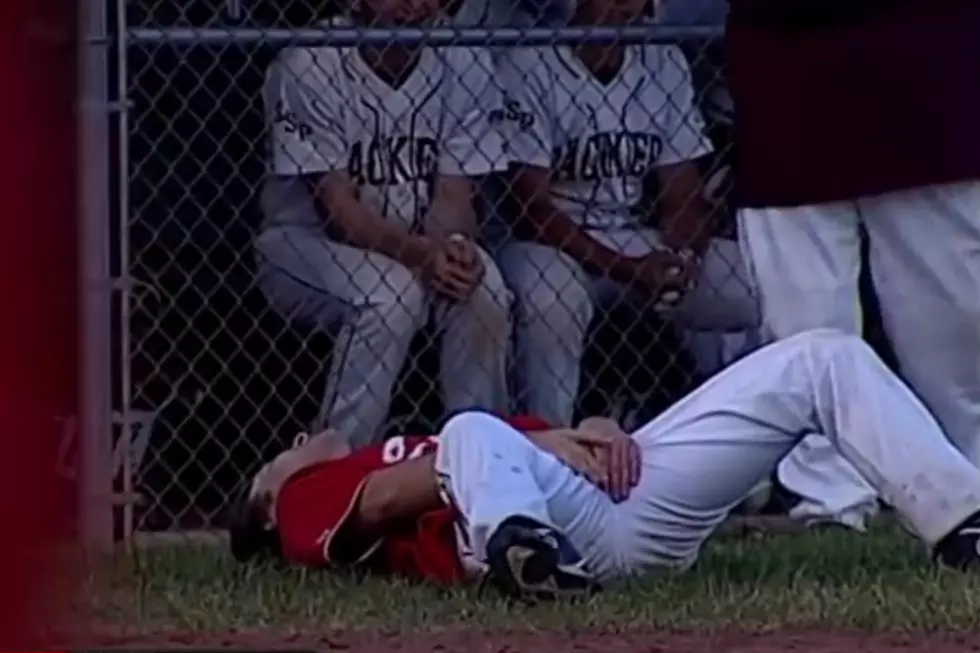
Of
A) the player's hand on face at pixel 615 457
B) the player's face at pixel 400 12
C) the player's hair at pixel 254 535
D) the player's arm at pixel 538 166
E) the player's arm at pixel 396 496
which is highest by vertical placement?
the player's face at pixel 400 12

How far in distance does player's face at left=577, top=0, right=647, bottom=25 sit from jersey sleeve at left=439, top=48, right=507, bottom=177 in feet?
0.89

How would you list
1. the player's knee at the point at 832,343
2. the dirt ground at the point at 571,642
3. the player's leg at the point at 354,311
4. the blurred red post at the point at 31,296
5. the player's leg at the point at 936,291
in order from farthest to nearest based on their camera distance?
the player's leg at the point at 354,311, the player's leg at the point at 936,291, the player's knee at the point at 832,343, the dirt ground at the point at 571,642, the blurred red post at the point at 31,296

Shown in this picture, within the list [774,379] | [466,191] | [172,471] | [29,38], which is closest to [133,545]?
[172,471]

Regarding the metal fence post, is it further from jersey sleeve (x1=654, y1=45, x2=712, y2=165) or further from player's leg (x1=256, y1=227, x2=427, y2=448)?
jersey sleeve (x1=654, y1=45, x2=712, y2=165)

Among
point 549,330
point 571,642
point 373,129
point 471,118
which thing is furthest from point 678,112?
point 571,642

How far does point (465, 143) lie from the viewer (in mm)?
5250

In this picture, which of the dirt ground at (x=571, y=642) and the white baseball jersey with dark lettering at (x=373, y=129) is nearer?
the dirt ground at (x=571, y=642)

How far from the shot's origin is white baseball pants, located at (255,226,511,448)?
507 cm

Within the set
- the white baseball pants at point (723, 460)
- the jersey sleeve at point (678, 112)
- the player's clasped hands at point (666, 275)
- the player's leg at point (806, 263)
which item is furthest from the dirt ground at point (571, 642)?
the jersey sleeve at point (678, 112)

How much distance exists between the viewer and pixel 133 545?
15.5 feet

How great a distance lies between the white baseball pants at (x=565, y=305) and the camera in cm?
518

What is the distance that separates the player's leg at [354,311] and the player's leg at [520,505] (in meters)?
1.03

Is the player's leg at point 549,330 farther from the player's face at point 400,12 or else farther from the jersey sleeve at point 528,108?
the player's face at point 400,12

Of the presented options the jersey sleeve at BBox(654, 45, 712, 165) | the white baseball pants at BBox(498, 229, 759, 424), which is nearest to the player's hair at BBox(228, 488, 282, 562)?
the white baseball pants at BBox(498, 229, 759, 424)
